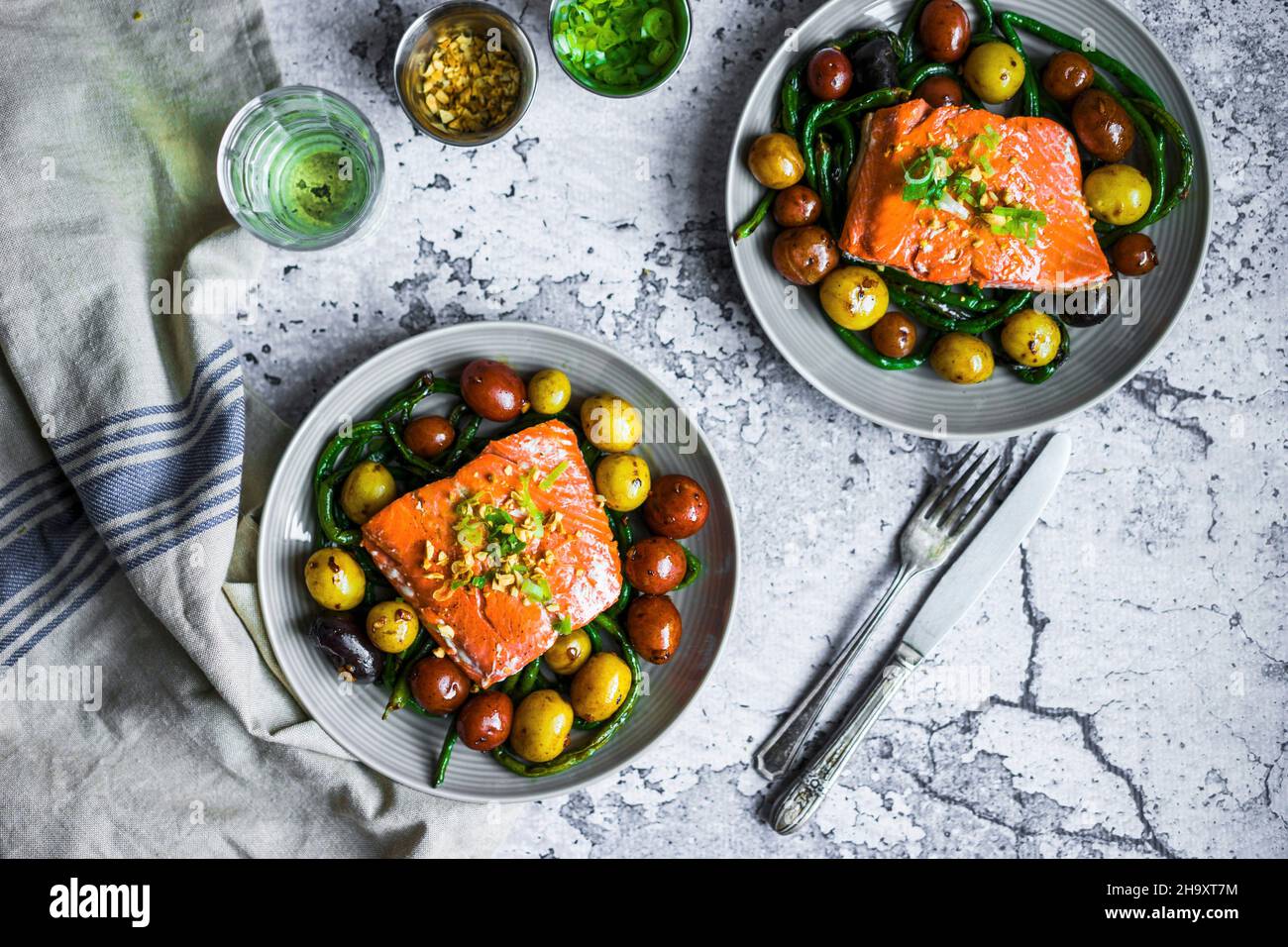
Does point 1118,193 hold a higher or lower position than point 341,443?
higher

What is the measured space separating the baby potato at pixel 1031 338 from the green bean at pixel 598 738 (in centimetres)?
118

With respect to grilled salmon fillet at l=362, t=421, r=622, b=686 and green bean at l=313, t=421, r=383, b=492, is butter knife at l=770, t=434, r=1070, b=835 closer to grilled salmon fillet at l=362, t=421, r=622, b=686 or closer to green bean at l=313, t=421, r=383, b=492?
grilled salmon fillet at l=362, t=421, r=622, b=686

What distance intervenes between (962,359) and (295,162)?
1.69m

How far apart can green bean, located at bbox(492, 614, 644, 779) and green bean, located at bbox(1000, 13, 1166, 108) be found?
5.77 ft

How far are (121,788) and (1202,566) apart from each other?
111 inches

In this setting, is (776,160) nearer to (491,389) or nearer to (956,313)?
(956,313)

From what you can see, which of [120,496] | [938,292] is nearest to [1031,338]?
[938,292]

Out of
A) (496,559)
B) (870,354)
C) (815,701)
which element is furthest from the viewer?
(815,701)

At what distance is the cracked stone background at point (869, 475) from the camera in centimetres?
245

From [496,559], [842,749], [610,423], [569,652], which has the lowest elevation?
[842,749]

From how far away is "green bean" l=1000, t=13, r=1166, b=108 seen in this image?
93.0 inches

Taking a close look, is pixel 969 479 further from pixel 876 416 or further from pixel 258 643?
pixel 258 643

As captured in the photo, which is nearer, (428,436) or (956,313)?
(428,436)

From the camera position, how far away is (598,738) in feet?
7.56
